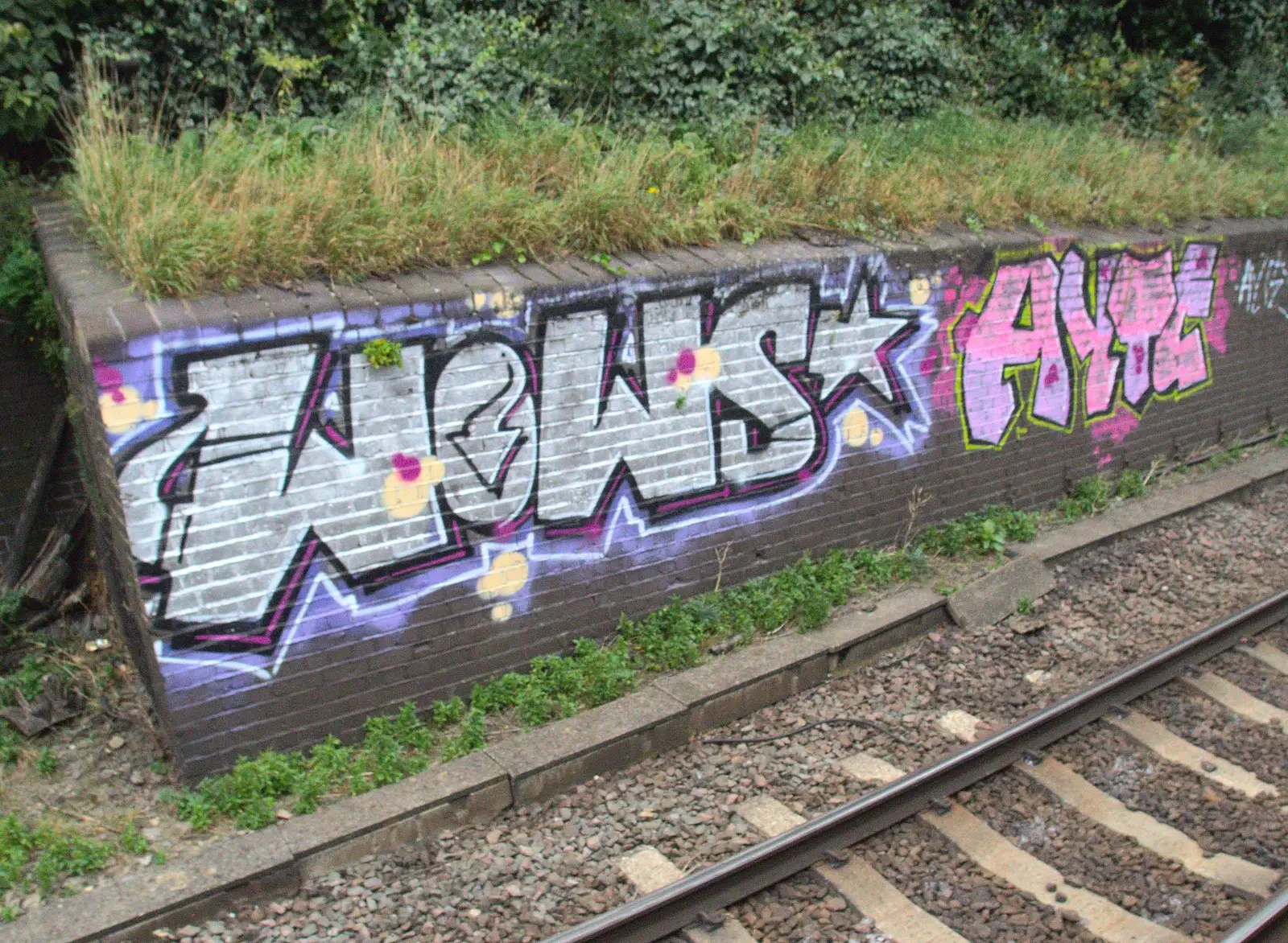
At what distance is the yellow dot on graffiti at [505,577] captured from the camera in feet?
17.4

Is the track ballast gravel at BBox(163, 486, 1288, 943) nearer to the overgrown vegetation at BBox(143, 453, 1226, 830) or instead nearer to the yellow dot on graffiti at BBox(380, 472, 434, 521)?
the overgrown vegetation at BBox(143, 453, 1226, 830)

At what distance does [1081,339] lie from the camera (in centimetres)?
796

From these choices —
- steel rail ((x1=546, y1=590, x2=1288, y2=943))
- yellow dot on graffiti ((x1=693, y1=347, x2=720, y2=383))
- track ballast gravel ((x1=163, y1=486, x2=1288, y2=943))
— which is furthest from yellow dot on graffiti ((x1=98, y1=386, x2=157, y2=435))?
yellow dot on graffiti ((x1=693, y1=347, x2=720, y2=383))

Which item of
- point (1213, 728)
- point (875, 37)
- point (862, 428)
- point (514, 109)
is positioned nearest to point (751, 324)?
point (862, 428)

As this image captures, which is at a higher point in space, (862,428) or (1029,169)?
(1029,169)

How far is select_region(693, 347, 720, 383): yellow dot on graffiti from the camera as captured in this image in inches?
229

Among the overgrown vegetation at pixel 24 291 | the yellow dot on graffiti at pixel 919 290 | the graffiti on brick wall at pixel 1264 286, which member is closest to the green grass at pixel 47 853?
the overgrown vegetation at pixel 24 291

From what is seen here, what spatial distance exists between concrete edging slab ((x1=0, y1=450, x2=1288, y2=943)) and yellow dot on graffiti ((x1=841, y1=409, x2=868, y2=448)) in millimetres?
1045

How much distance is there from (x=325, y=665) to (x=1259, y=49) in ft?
49.2

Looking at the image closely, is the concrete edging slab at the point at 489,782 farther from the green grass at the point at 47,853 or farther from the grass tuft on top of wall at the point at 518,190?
the grass tuft on top of wall at the point at 518,190

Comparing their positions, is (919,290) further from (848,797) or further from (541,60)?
(541,60)

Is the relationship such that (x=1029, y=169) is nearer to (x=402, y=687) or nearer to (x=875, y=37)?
(x=875, y=37)

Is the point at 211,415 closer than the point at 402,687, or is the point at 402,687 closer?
the point at 211,415

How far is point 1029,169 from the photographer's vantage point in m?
8.05
